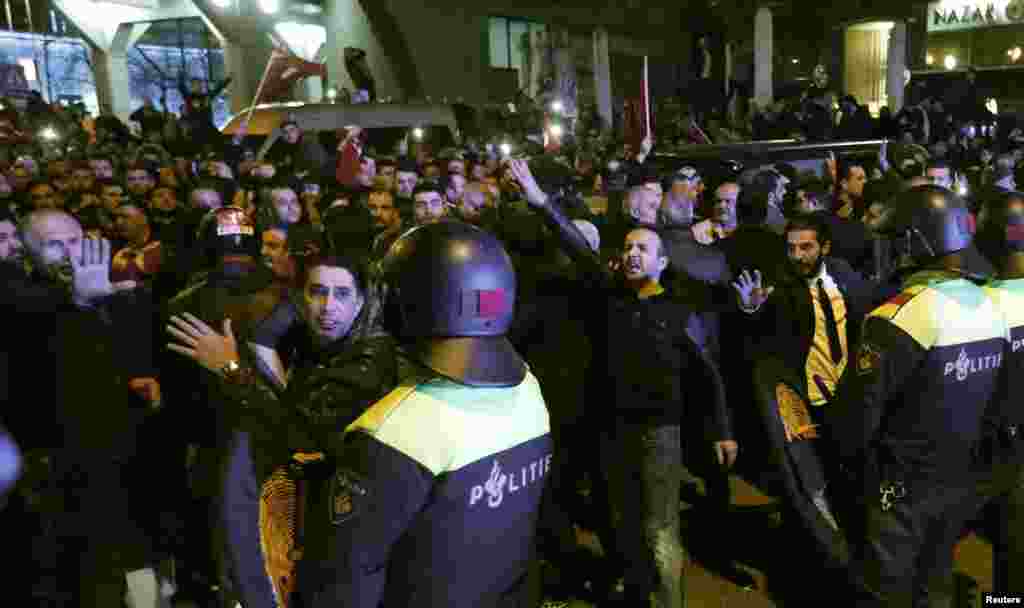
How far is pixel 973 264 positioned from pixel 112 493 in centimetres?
383

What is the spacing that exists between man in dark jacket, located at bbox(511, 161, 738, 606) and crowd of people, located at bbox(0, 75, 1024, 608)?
0.5 inches

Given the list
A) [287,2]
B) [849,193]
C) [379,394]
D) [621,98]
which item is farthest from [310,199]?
[621,98]

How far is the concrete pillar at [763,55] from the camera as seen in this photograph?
25.3 metres

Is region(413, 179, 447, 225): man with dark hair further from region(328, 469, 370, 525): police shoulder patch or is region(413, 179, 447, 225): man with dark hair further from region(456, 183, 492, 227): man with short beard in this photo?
region(328, 469, 370, 525): police shoulder patch

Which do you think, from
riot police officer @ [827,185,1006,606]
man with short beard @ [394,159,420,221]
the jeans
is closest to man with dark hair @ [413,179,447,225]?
man with short beard @ [394,159,420,221]

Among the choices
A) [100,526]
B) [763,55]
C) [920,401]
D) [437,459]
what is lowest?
[100,526]

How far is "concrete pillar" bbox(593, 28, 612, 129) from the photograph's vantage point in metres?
25.0

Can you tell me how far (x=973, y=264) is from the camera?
132 inches

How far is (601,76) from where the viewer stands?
1019 inches

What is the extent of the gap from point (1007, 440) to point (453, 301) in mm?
2853

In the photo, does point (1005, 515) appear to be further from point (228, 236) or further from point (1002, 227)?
point (228, 236)

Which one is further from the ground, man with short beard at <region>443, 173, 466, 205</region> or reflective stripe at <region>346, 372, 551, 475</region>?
man with short beard at <region>443, 173, 466, 205</region>

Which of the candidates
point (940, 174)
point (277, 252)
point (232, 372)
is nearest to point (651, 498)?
point (232, 372)

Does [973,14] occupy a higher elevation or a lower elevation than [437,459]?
higher
